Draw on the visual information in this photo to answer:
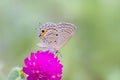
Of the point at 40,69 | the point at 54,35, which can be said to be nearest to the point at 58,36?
the point at 54,35

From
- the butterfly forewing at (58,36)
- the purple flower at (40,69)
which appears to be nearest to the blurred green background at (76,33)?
the butterfly forewing at (58,36)

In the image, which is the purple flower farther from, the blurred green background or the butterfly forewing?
the blurred green background

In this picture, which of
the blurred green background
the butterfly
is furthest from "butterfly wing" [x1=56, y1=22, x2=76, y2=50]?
the blurred green background

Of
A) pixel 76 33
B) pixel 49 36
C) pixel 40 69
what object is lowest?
pixel 40 69

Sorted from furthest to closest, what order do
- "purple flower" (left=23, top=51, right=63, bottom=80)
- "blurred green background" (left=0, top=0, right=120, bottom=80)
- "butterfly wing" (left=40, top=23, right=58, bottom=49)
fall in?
"blurred green background" (left=0, top=0, right=120, bottom=80) < "butterfly wing" (left=40, top=23, right=58, bottom=49) < "purple flower" (left=23, top=51, right=63, bottom=80)

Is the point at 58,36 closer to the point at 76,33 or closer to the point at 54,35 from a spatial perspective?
the point at 54,35

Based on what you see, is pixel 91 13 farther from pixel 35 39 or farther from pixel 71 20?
pixel 35 39
